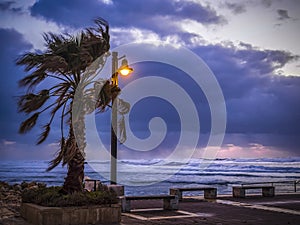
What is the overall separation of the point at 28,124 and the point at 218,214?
6.27m

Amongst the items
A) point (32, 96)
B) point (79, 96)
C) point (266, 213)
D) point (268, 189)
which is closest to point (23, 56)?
point (32, 96)

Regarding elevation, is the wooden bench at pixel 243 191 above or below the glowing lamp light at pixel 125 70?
below

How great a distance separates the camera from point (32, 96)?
11625 mm

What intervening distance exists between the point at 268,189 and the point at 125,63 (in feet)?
33.2

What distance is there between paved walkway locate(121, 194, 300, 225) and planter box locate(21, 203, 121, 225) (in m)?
0.45

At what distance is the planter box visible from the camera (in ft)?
32.2

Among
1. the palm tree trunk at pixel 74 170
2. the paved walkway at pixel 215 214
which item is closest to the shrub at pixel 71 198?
the palm tree trunk at pixel 74 170

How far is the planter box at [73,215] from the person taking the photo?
32.2 feet

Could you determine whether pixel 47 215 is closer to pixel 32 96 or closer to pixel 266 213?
pixel 32 96

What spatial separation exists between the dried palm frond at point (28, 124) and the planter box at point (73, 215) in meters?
2.10

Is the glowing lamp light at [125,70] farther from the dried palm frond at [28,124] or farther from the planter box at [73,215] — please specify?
the planter box at [73,215]

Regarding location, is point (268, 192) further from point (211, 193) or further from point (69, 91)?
point (69, 91)

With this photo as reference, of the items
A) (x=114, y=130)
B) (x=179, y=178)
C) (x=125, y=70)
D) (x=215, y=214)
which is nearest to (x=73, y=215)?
(x=114, y=130)

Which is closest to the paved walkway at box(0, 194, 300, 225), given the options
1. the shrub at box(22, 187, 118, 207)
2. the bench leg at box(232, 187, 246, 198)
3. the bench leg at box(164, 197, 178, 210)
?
the bench leg at box(164, 197, 178, 210)
